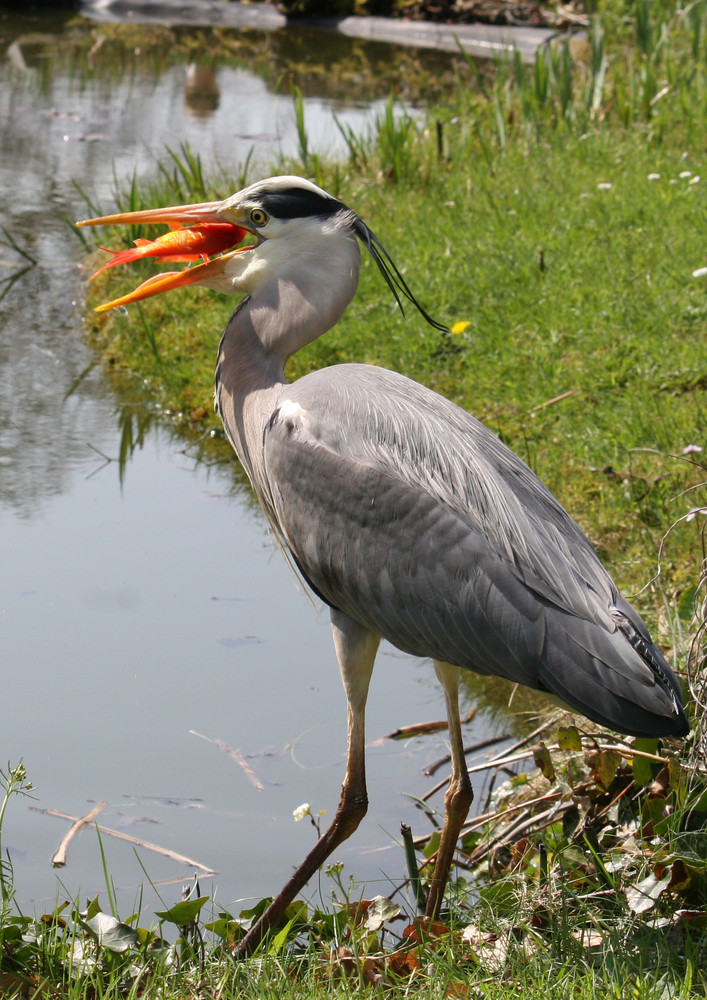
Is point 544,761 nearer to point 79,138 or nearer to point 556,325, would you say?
point 556,325

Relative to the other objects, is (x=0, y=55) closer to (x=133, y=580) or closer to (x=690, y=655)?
(x=133, y=580)

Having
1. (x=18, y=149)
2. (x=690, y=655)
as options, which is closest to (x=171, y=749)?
(x=690, y=655)

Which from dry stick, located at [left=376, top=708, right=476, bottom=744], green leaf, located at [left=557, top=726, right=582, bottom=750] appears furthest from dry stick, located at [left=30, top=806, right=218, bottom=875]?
green leaf, located at [left=557, top=726, right=582, bottom=750]

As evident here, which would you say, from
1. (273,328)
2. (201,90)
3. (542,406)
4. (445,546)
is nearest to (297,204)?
(273,328)

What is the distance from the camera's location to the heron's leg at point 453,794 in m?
2.93

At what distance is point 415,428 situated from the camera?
9.75 ft

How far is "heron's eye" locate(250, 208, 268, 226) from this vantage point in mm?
3250

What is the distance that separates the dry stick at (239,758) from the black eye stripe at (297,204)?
4.94ft

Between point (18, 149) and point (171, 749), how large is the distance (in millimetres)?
6889

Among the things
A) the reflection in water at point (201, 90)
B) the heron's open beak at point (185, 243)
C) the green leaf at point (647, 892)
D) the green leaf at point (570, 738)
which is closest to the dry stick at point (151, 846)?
the green leaf at point (570, 738)

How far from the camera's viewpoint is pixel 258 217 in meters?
3.27

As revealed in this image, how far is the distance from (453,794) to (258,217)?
1.61 metres

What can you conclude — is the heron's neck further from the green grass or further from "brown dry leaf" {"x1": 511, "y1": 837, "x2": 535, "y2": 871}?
the green grass

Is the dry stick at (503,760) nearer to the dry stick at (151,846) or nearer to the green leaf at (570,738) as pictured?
the green leaf at (570,738)
